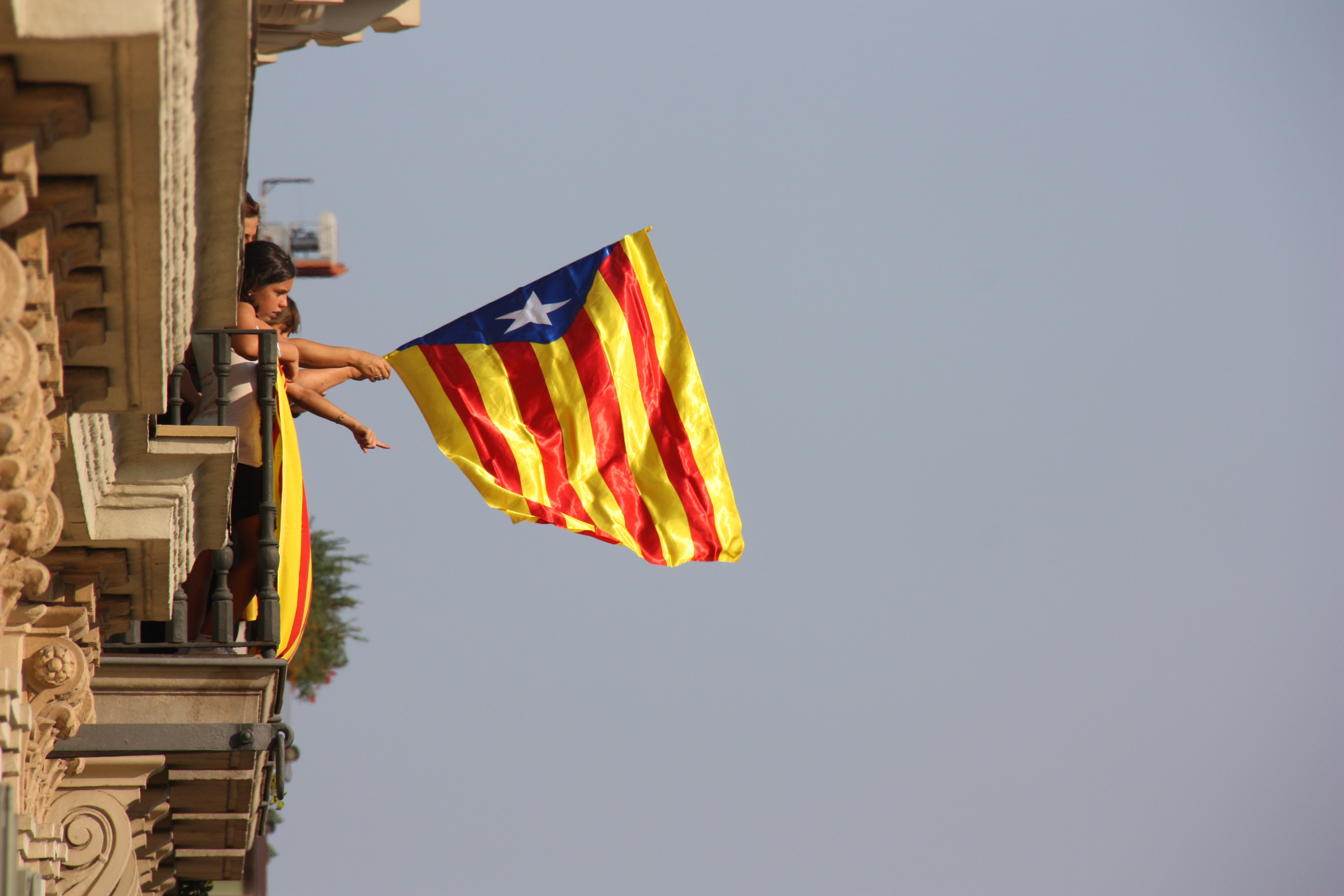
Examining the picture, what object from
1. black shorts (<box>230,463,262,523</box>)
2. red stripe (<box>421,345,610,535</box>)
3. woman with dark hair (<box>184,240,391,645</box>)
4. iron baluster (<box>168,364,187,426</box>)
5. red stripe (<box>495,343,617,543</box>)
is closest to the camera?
iron baluster (<box>168,364,187,426</box>)

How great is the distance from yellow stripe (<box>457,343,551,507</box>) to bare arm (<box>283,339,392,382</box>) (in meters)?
1.44

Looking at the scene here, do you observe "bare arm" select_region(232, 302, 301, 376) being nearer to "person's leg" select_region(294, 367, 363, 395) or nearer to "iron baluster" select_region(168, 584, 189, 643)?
"person's leg" select_region(294, 367, 363, 395)

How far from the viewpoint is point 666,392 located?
37.0 feet

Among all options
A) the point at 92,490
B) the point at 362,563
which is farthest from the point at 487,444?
the point at 362,563

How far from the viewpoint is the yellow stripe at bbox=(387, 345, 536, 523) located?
10.8 meters

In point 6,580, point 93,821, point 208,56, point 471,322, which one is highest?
Answer: point 471,322

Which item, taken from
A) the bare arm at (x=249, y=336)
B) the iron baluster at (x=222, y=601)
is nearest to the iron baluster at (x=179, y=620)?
the iron baluster at (x=222, y=601)

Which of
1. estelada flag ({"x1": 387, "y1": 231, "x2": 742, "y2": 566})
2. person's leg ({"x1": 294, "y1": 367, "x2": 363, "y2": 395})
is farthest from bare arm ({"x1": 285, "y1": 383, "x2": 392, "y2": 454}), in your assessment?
estelada flag ({"x1": 387, "y1": 231, "x2": 742, "y2": 566})

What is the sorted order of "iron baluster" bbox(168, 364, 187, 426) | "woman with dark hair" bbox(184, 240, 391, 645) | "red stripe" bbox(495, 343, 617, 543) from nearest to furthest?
1. "iron baluster" bbox(168, 364, 187, 426)
2. "woman with dark hair" bbox(184, 240, 391, 645)
3. "red stripe" bbox(495, 343, 617, 543)

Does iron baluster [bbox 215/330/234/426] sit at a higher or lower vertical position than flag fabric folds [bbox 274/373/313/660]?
higher

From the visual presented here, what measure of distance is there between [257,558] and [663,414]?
3966 mm

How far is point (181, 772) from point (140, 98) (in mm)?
5078

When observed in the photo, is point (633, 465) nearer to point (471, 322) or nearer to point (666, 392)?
point (666, 392)

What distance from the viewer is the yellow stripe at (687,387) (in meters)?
11.0
